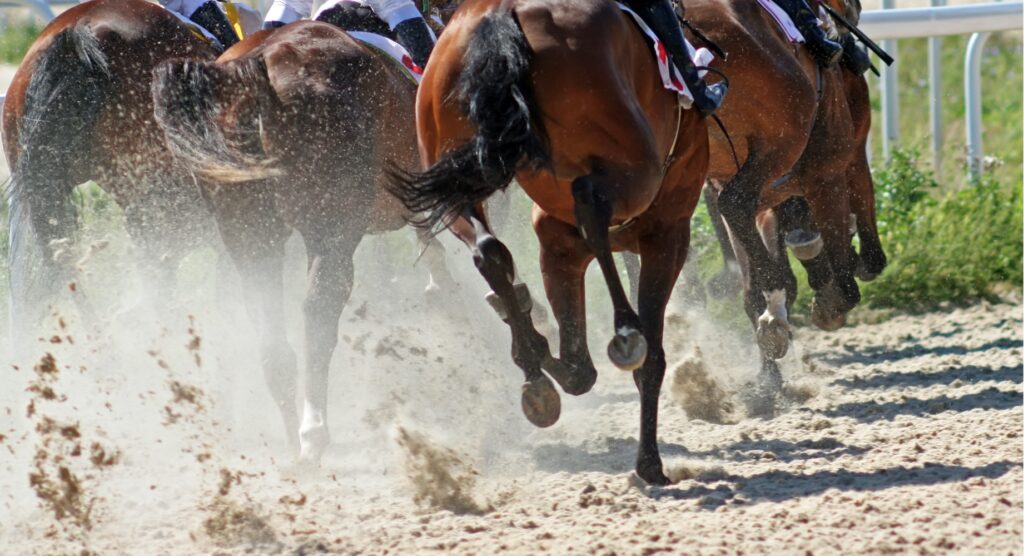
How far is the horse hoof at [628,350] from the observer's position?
4.70 meters

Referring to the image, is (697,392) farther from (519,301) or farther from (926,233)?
Result: (926,233)

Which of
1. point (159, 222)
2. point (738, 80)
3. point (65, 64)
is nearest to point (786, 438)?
point (738, 80)

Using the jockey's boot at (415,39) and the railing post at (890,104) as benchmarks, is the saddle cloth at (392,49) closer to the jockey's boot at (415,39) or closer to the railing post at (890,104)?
the jockey's boot at (415,39)

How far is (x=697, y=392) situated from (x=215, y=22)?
305 cm

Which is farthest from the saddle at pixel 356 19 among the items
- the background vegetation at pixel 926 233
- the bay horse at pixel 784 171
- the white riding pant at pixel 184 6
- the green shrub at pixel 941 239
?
the green shrub at pixel 941 239

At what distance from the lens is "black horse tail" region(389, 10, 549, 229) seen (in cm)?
450

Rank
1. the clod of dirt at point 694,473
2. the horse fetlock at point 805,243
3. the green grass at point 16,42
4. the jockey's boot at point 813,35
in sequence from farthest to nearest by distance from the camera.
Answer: the green grass at point 16,42
the horse fetlock at point 805,243
the jockey's boot at point 813,35
the clod of dirt at point 694,473

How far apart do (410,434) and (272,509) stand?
64 centimetres

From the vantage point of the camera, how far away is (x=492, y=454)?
5.80 meters

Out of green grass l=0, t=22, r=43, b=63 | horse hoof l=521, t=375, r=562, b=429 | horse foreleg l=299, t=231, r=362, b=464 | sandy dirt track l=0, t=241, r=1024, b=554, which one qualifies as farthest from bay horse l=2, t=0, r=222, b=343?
green grass l=0, t=22, r=43, b=63

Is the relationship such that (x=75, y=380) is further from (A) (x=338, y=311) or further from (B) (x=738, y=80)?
(B) (x=738, y=80)

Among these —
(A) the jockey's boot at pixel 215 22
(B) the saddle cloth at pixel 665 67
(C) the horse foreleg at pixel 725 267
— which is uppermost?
(A) the jockey's boot at pixel 215 22

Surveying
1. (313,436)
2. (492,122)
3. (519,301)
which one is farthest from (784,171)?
(313,436)

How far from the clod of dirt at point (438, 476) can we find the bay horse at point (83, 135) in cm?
204
